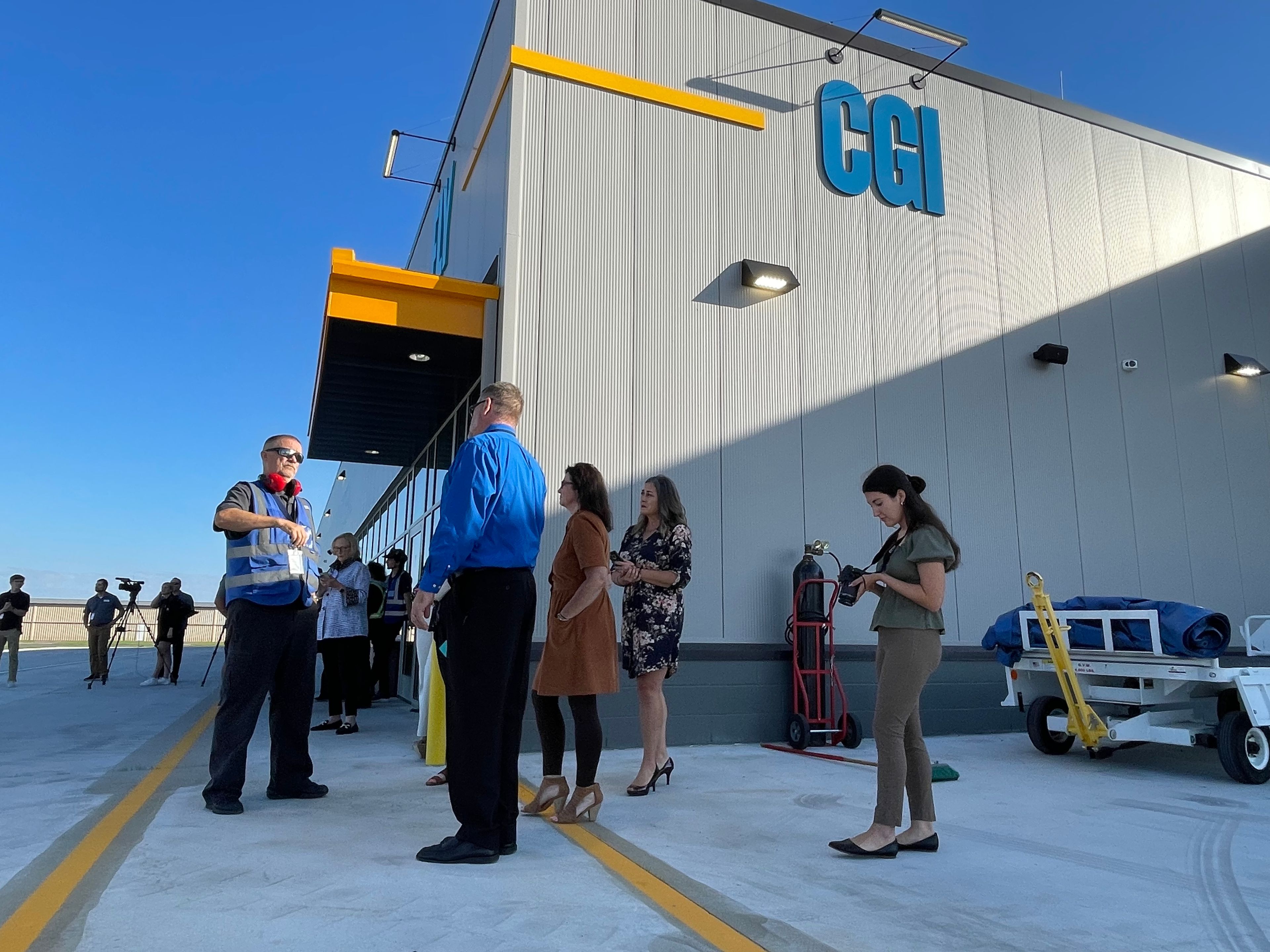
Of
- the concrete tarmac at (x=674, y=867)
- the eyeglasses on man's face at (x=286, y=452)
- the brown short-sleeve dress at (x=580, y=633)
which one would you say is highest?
the eyeglasses on man's face at (x=286, y=452)

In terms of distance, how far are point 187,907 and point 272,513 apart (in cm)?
215

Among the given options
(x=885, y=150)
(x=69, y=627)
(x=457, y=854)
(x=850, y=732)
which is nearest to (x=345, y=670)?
(x=850, y=732)

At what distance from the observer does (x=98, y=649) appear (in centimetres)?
1309

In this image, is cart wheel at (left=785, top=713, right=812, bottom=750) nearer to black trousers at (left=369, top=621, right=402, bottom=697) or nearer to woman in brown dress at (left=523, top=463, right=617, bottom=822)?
woman in brown dress at (left=523, top=463, right=617, bottom=822)

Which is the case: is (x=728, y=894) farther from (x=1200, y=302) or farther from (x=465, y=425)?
(x=1200, y=302)

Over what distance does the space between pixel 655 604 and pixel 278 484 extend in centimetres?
214

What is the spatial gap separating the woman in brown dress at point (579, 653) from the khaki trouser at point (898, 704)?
3.92ft

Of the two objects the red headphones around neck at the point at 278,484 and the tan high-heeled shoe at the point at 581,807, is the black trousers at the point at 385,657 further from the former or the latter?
the tan high-heeled shoe at the point at 581,807

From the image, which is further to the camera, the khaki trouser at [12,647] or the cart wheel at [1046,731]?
the khaki trouser at [12,647]

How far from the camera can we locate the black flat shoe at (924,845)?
355cm

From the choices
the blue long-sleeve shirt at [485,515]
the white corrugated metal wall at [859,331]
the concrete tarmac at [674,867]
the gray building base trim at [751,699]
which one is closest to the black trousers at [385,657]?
the gray building base trim at [751,699]

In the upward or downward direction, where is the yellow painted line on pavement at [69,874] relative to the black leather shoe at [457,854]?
downward

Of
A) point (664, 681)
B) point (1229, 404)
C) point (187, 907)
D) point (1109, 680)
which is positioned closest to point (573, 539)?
point (187, 907)

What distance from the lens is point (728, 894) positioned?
2.93m
